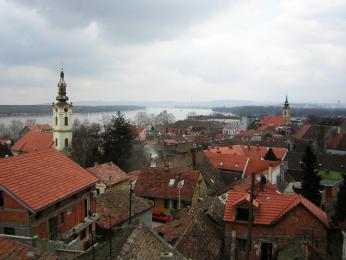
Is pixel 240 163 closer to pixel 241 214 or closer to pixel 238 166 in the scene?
pixel 238 166

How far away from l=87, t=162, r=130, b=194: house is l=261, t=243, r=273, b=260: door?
19.6m

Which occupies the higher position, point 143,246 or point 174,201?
point 143,246

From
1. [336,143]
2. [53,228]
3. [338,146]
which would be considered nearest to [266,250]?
[53,228]

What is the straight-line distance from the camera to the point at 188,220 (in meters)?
23.5

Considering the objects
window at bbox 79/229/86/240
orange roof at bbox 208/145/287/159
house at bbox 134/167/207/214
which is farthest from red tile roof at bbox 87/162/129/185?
orange roof at bbox 208/145/287/159

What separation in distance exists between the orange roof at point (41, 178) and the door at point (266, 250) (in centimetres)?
1101

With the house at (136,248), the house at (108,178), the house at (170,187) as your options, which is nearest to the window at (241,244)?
the house at (136,248)

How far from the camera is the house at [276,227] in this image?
20719mm

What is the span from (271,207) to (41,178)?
42.3 ft

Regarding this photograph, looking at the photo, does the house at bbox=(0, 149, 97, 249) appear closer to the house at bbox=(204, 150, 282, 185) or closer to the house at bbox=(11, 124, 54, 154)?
the house at bbox=(204, 150, 282, 185)

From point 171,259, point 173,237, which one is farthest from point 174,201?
point 171,259

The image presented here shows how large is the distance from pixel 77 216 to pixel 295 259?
1290cm

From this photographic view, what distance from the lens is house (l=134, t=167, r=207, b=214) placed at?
34.3m

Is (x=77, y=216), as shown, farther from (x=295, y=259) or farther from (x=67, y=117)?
(x=67, y=117)
